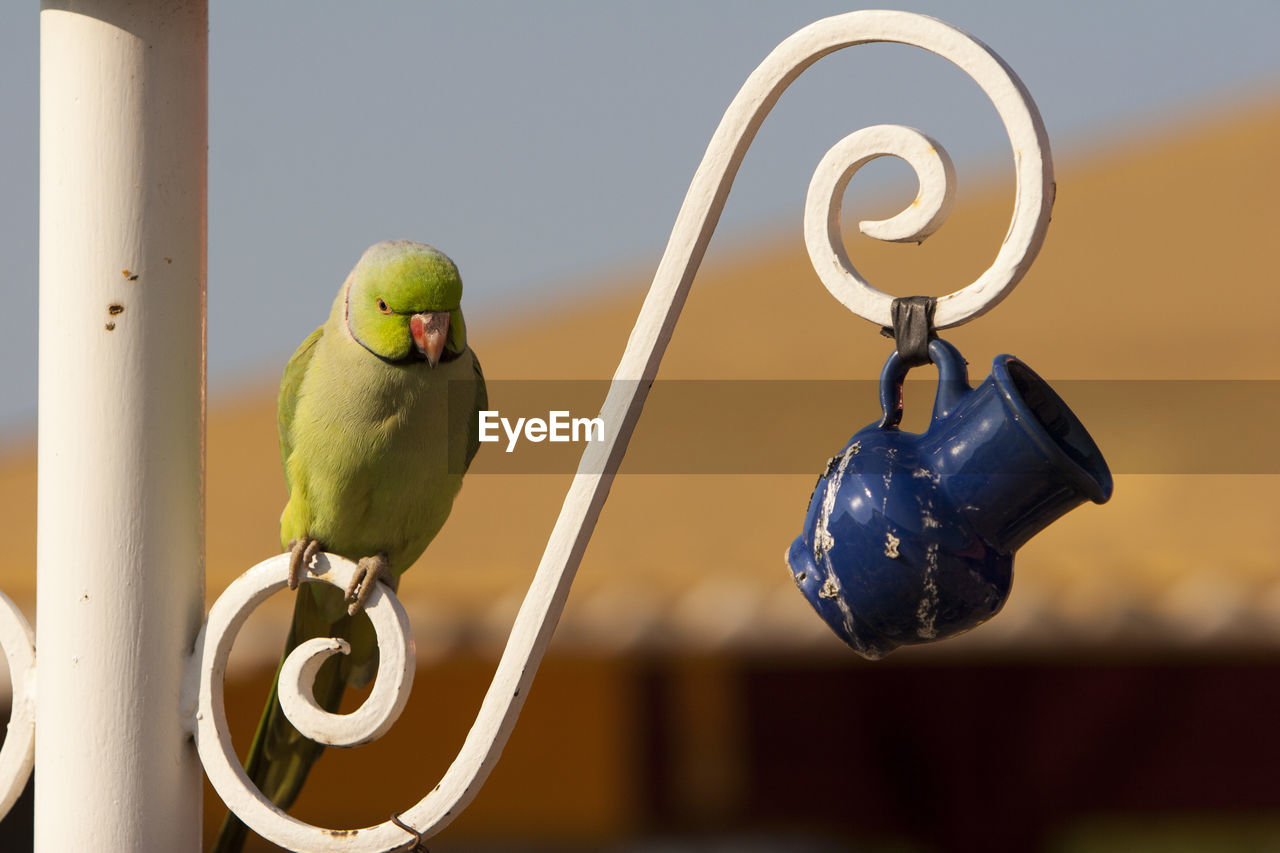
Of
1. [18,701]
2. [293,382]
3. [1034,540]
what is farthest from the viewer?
[1034,540]

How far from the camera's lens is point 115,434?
1.23 metres

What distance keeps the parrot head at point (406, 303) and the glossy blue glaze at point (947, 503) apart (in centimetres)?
80

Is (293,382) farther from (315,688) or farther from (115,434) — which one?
(115,434)

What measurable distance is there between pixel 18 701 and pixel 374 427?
2.37ft

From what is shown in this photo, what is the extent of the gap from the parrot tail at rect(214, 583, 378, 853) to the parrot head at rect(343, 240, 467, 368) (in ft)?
1.20

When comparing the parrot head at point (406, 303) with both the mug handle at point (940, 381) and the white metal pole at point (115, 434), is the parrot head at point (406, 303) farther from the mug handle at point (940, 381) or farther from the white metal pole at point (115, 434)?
the mug handle at point (940, 381)

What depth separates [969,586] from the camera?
113 cm

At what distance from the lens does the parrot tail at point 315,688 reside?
162 cm

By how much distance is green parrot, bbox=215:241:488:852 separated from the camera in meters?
1.82

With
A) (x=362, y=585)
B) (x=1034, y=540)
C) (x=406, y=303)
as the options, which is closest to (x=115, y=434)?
(x=362, y=585)

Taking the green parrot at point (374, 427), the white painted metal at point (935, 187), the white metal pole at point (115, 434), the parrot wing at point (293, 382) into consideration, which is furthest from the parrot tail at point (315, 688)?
the white painted metal at point (935, 187)

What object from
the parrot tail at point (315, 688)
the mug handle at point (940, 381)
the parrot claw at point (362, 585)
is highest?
the mug handle at point (940, 381)

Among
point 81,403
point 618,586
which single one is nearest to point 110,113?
point 81,403

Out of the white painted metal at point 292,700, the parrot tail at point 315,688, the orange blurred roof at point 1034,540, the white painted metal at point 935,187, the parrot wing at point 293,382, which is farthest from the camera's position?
the orange blurred roof at point 1034,540
